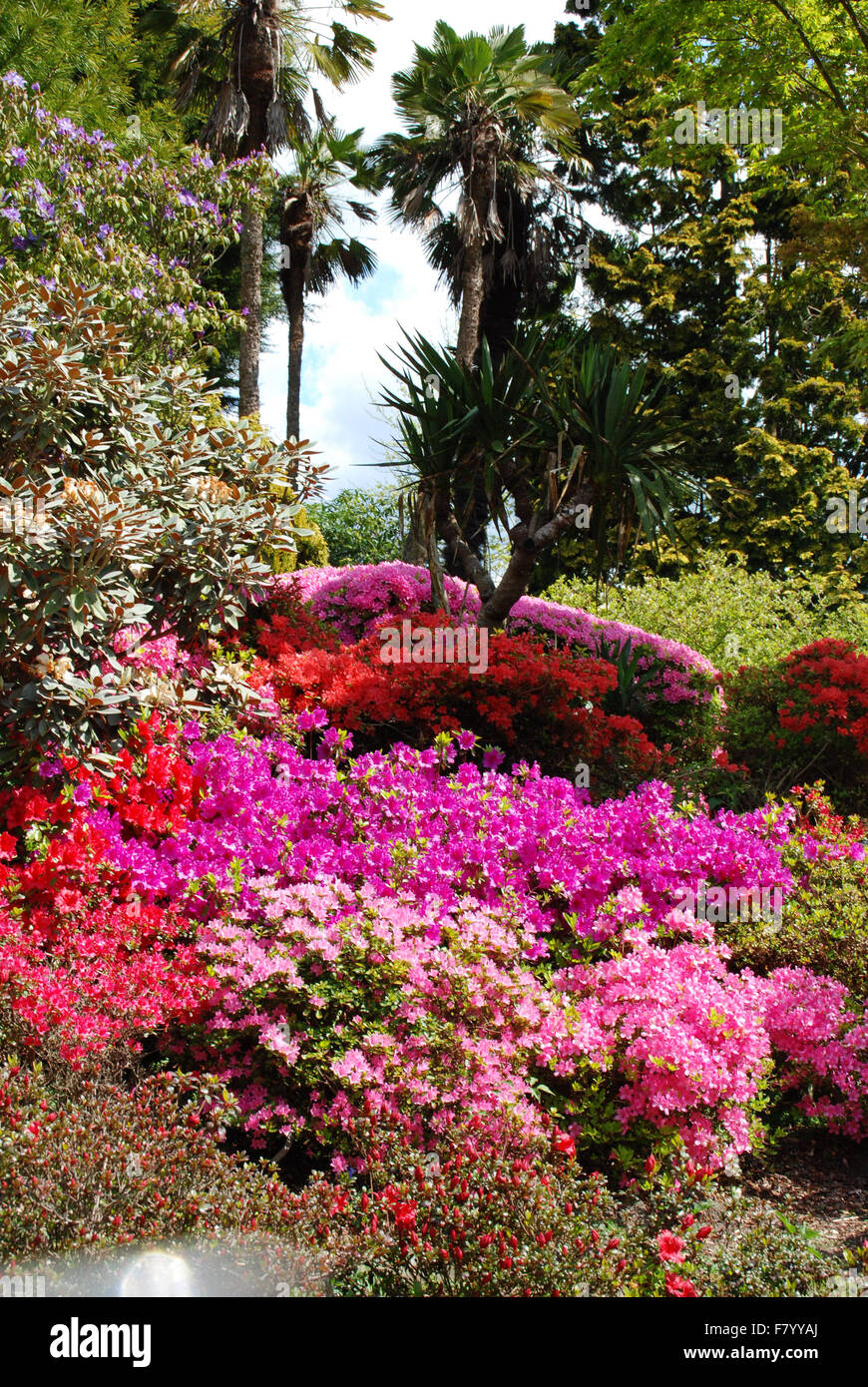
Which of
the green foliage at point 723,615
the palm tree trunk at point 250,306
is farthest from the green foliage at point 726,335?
the palm tree trunk at point 250,306

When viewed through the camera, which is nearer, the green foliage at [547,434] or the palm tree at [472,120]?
the green foliage at [547,434]

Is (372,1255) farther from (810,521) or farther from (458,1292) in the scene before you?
(810,521)

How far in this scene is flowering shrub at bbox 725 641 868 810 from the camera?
6.38 meters

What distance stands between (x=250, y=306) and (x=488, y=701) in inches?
428

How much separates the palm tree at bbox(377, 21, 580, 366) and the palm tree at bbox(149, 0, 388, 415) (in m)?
1.45

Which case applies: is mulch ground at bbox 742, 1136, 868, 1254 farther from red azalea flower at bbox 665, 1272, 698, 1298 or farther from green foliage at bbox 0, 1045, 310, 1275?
green foliage at bbox 0, 1045, 310, 1275

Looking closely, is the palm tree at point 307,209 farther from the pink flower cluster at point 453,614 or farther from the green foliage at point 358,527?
the pink flower cluster at point 453,614

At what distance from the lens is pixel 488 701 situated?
529 centimetres

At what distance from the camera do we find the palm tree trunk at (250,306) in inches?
554

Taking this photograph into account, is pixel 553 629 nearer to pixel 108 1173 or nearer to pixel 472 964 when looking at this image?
pixel 472 964

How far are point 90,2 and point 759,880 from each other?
77.8 ft

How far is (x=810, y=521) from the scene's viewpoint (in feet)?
63.9

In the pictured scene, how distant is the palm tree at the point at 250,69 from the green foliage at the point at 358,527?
5.48 meters

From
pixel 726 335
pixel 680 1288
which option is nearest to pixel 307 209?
pixel 726 335
